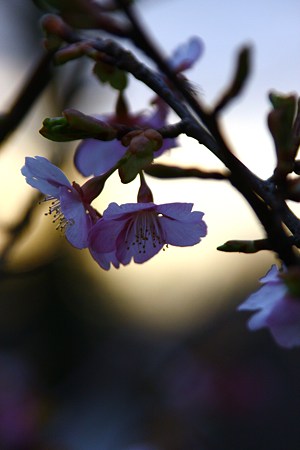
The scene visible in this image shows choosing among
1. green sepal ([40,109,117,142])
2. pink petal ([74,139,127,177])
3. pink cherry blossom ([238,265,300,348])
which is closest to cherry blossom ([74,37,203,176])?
pink petal ([74,139,127,177])

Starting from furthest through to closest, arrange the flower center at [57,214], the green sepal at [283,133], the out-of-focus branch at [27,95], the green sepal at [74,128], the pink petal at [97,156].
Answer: the out-of-focus branch at [27,95] → the flower center at [57,214] → the pink petal at [97,156] → the green sepal at [74,128] → the green sepal at [283,133]

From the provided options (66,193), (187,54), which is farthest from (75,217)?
(187,54)

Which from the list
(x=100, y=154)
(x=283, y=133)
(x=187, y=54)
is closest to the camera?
(x=283, y=133)

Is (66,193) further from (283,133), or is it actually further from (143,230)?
(283,133)

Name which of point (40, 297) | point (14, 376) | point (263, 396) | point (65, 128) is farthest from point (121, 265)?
point (40, 297)

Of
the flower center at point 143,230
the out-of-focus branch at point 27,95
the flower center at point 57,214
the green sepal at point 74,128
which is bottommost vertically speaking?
the flower center at point 143,230

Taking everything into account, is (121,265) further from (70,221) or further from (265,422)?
(265,422)

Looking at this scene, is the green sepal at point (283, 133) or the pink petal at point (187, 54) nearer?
the green sepal at point (283, 133)

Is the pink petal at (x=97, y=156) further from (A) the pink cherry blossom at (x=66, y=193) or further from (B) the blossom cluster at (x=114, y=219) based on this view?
(A) the pink cherry blossom at (x=66, y=193)

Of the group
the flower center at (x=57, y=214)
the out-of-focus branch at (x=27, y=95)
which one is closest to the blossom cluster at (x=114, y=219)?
the flower center at (x=57, y=214)
